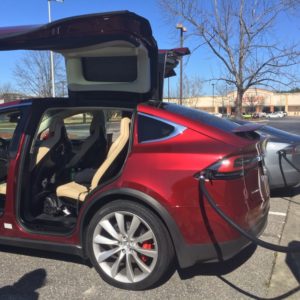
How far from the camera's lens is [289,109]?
115 m

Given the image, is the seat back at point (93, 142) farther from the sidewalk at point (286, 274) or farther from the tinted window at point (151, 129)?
the sidewalk at point (286, 274)

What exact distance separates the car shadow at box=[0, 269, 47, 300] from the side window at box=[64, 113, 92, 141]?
1.74 m

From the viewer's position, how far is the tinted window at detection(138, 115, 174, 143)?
362 cm

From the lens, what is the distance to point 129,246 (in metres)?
3.62

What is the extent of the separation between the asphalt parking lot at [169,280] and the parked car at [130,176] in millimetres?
197

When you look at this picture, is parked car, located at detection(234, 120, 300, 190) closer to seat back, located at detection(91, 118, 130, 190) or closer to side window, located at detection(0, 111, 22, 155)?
seat back, located at detection(91, 118, 130, 190)

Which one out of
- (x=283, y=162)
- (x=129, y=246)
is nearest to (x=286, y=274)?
(x=129, y=246)

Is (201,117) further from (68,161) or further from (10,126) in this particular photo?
(10,126)

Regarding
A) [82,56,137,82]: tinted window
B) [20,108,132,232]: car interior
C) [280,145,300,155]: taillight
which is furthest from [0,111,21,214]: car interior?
[280,145,300,155]: taillight

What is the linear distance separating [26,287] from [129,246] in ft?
3.18

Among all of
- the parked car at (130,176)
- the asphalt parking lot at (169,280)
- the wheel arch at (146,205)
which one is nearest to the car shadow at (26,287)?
the asphalt parking lot at (169,280)

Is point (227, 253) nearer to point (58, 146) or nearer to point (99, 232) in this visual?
point (99, 232)

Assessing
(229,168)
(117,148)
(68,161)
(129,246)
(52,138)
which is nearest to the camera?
(229,168)

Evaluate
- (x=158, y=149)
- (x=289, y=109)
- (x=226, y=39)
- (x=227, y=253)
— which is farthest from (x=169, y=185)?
(x=289, y=109)
